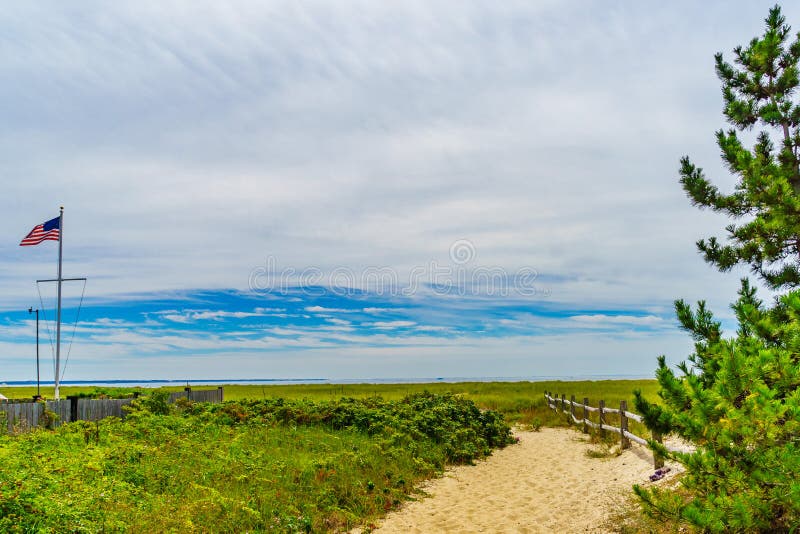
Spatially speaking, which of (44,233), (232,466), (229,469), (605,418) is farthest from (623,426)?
(44,233)

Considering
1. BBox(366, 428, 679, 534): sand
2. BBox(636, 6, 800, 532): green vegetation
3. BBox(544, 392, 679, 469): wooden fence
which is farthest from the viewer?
BBox(544, 392, 679, 469): wooden fence

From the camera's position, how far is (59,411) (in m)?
17.0

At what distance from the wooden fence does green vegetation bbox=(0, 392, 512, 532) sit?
11.6 ft

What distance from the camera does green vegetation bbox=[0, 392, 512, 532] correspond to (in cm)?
708

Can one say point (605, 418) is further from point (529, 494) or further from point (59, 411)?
point (59, 411)

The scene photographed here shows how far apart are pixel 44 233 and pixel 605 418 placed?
2495 cm

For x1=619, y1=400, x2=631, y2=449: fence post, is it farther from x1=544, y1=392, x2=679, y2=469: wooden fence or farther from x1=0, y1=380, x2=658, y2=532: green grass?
x1=0, y1=380, x2=658, y2=532: green grass

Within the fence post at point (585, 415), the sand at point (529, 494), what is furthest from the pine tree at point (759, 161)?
the fence post at point (585, 415)

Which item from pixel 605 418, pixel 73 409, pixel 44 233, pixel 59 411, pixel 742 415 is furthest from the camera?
pixel 44 233

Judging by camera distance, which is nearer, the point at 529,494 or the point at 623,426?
the point at 529,494

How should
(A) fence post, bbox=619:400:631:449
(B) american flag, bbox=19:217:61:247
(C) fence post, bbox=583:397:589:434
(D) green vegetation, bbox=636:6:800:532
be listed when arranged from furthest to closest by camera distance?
(B) american flag, bbox=19:217:61:247
(C) fence post, bbox=583:397:589:434
(A) fence post, bbox=619:400:631:449
(D) green vegetation, bbox=636:6:800:532

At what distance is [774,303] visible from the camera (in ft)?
31.3

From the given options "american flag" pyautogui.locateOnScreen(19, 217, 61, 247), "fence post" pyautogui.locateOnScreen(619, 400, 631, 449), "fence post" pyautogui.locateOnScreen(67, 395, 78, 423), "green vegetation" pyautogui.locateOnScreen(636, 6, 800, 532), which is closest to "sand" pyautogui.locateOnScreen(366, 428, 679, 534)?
"fence post" pyautogui.locateOnScreen(619, 400, 631, 449)

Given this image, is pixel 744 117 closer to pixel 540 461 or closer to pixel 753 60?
pixel 753 60
